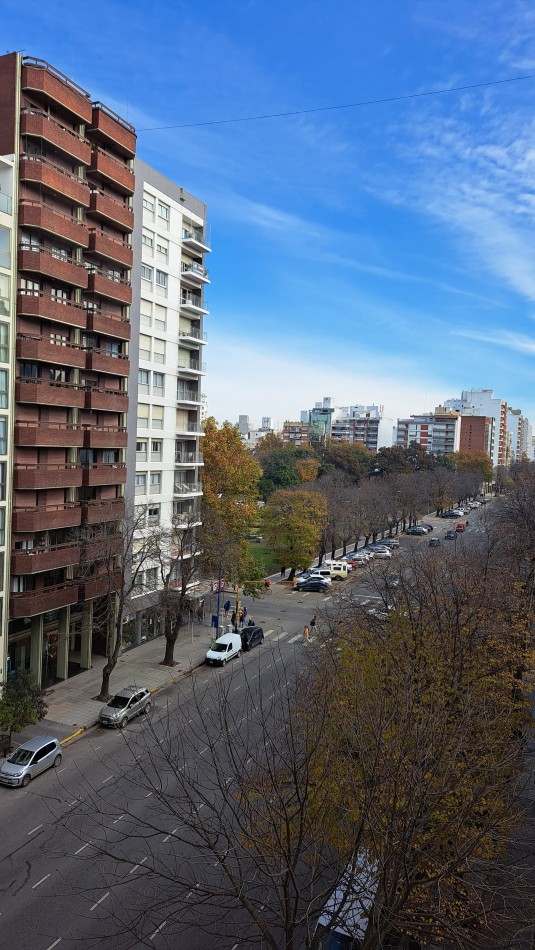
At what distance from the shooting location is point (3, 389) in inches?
992

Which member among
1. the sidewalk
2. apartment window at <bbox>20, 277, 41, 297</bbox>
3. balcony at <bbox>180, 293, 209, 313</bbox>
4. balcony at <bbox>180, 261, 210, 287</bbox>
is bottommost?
the sidewalk

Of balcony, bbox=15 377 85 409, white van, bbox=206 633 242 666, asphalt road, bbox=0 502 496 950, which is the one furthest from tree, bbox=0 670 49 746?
balcony, bbox=15 377 85 409

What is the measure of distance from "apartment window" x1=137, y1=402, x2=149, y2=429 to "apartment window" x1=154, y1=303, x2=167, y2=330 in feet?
15.0

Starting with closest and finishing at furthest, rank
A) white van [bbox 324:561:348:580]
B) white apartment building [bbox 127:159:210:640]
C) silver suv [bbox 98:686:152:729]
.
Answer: silver suv [bbox 98:686:152:729]
white apartment building [bbox 127:159:210:640]
white van [bbox 324:561:348:580]

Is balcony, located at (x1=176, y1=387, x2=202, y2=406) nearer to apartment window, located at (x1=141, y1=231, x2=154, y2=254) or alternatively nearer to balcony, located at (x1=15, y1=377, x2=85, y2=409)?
apartment window, located at (x1=141, y1=231, x2=154, y2=254)

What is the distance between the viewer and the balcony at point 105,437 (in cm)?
3030

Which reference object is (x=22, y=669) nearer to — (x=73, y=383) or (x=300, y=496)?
(x=73, y=383)

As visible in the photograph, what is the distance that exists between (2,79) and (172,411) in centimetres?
1827

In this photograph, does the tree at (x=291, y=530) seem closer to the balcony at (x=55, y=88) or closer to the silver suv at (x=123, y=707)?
the silver suv at (x=123, y=707)

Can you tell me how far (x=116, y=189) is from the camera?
3216 cm

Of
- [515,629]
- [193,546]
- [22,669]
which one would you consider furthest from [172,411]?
[515,629]

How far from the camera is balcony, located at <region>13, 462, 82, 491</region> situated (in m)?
26.2

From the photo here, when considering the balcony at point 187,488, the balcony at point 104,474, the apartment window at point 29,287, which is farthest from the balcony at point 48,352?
the balcony at point 187,488

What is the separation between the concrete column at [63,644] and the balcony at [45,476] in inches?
234
